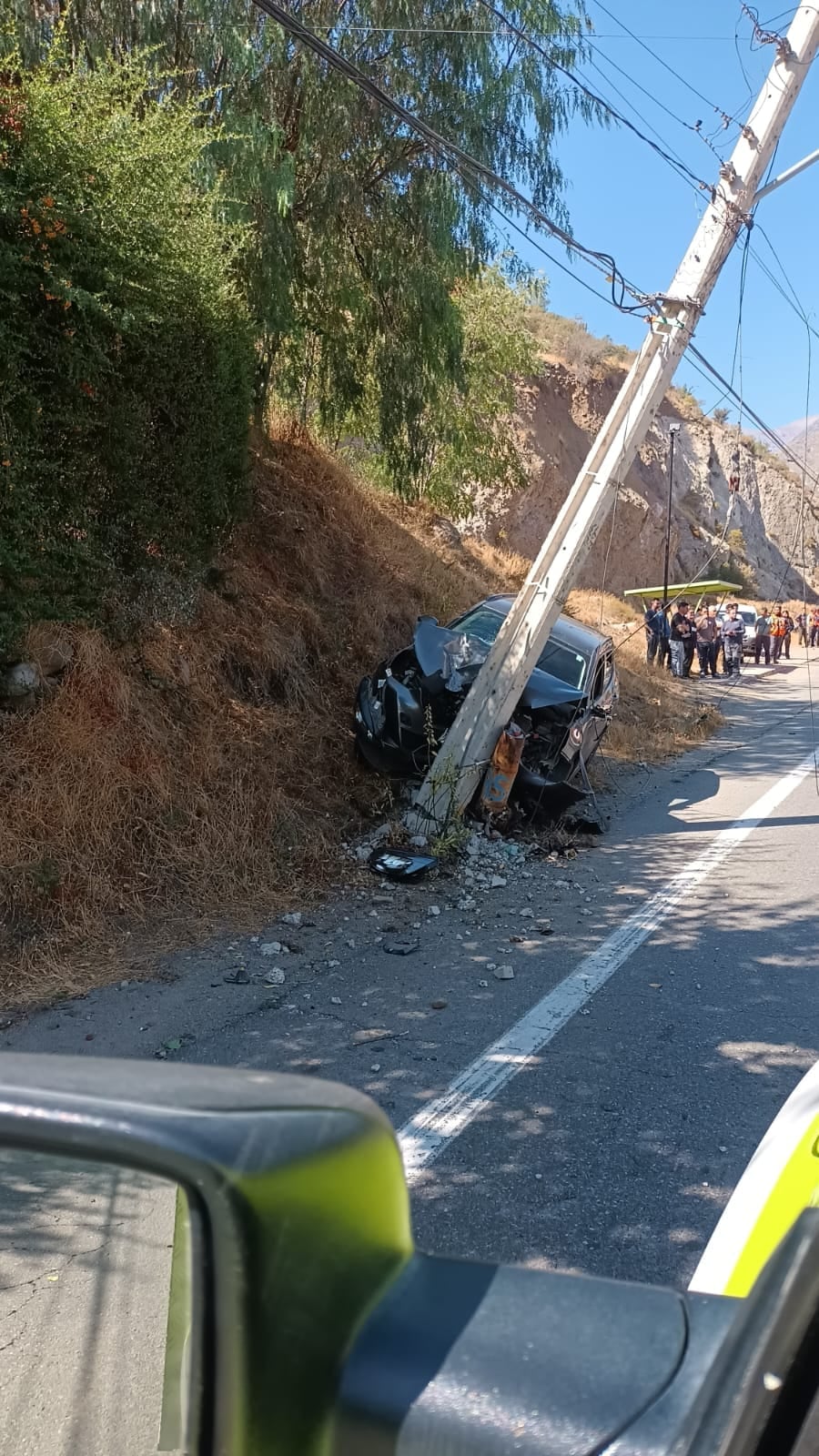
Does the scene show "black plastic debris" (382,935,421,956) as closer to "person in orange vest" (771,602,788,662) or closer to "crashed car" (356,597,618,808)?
"crashed car" (356,597,618,808)

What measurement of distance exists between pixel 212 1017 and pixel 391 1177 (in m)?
3.84

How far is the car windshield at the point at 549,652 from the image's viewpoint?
31.3 feet

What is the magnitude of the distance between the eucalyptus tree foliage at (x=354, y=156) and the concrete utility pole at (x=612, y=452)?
12.0 feet

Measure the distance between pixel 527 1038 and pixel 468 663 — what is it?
185 inches

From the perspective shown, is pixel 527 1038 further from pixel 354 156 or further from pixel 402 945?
pixel 354 156

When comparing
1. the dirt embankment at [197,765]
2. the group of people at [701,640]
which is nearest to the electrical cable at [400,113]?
the dirt embankment at [197,765]

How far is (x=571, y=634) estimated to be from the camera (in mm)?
10391

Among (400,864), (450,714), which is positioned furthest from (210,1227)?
(450,714)

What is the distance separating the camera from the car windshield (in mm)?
9539

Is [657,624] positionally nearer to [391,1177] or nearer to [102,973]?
[102,973]

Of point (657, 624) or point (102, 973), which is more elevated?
point (657, 624)

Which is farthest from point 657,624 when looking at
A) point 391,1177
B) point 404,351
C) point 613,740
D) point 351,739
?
point 391,1177

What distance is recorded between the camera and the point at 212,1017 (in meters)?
4.78

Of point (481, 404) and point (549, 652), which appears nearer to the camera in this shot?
point (549, 652)
